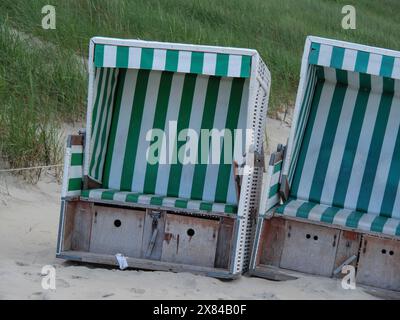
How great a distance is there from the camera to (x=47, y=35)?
10930mm

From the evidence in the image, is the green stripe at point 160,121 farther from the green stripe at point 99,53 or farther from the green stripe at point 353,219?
the green stripe at point 353,219

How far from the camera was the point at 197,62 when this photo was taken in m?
5.58

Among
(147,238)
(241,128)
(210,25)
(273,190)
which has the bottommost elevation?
(147,238)

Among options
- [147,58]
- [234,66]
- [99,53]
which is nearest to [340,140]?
[234,66]

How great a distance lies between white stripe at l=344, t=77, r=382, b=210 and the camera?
21.4 feet

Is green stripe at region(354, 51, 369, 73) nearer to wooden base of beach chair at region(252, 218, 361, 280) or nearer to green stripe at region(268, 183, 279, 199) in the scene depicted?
green stripe at region(268, 183, 279, 199)

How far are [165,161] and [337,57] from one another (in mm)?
1591

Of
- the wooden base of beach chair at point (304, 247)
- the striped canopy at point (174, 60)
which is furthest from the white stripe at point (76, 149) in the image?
the wooden base of beach chair at point (304, 247)

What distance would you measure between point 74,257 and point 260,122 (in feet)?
5.51

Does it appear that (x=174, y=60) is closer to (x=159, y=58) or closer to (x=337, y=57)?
(x=159, y=58)

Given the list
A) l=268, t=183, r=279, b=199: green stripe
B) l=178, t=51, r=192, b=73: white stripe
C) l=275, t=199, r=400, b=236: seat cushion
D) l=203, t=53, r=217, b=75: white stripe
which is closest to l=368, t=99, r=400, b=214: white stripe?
l=275, t=199, r=400, b=236: seat cushion

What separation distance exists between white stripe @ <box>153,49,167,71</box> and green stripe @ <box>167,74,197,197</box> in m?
0.76

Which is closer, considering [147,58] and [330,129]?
[147,58]
